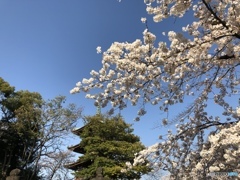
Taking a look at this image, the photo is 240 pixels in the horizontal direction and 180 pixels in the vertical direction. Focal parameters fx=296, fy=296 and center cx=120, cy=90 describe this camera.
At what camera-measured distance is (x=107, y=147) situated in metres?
20.4

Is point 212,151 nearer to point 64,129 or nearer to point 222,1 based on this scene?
point 222,1

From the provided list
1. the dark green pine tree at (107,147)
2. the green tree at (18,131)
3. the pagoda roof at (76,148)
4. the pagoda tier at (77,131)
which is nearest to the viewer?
the dark green pine tree at (107,147)

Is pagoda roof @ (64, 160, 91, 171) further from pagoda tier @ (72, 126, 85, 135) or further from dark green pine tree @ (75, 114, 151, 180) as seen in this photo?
pagoda tier @ (72, 126, 85, 135)

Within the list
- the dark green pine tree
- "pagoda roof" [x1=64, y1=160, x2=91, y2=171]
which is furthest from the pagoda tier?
"pagoda roof" [x1=64, y1=160, x2=91, y2=171]

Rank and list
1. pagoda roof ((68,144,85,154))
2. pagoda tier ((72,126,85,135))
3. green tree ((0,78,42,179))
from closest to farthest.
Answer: green tree ((0,78,42,179)) → pagoda roof ((68,144,85,154)) → pagoda tier ((72,126,85,135))

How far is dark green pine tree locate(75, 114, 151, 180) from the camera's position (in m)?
19.6

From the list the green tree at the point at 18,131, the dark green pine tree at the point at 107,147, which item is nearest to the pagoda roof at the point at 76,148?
the dark green pine tree at the point at 107,147

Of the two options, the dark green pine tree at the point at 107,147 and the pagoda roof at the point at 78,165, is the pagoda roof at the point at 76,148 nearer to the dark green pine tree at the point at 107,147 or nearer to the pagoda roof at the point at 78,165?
the dark green pine tree at the point at 107,147

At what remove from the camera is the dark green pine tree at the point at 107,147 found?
64.2 feet

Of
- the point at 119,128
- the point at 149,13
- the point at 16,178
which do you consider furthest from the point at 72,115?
the point at 149,13

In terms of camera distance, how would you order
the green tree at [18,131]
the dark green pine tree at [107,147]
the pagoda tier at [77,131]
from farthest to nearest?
1. the pagoda tier at [77,131]
2. the green tree at [18,131]
3. the dark green pine tree at [107,147]

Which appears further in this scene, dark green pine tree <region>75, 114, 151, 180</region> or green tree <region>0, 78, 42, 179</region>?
green tree <region>0, 78, 42, 179</region>

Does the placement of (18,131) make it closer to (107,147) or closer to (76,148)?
(76,148)

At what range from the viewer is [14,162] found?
2283cm
